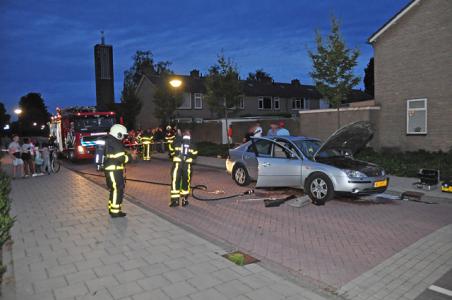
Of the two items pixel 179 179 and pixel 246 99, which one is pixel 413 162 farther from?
pixel 246 99

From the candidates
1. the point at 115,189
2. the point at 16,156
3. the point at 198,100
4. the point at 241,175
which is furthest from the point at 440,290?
the point at 198,100

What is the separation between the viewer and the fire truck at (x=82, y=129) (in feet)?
63.2

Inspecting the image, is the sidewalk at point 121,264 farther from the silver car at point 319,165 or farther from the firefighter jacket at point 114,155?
the silver car at point 319,165

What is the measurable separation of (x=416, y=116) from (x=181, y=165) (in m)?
12.2

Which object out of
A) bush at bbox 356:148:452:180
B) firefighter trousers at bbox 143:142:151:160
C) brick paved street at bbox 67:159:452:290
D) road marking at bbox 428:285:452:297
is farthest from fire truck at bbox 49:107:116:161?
road marking at bbox 428:285:452:297

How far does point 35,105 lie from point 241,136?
62.1 m

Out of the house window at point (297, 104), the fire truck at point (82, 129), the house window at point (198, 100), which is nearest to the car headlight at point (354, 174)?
the fire truck at point (82, 129)

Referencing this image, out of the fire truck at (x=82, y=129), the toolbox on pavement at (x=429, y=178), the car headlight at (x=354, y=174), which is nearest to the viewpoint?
the car headlight at (x=354, y=174)

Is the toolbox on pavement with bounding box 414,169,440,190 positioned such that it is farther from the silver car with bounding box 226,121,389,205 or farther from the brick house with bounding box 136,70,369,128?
the brick house with bounding box 136,70,369,128

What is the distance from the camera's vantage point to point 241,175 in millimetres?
11242

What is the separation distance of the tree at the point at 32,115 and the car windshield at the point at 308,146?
63026 mm

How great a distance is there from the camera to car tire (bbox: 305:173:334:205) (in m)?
8.54

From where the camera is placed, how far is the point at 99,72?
4278 centimetres

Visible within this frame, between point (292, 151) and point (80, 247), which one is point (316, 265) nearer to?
point (80, 247)
